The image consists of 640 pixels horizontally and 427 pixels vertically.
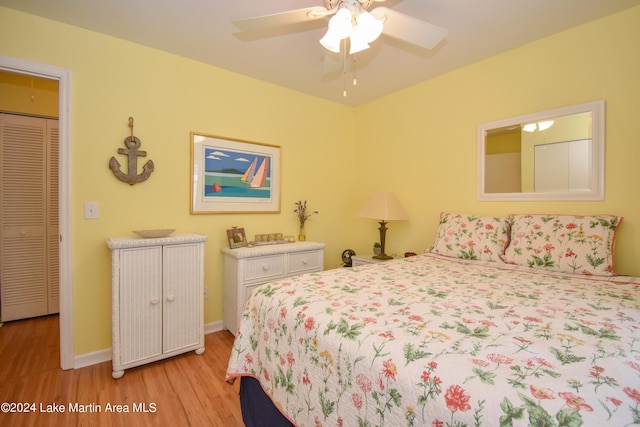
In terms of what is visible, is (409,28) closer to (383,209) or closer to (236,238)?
(383,209)

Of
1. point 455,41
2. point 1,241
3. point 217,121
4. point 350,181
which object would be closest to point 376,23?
point 455,41

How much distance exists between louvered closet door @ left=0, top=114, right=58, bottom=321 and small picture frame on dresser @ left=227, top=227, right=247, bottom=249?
1.85 meters

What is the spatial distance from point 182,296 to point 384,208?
1.91 meters

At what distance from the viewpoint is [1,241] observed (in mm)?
2689

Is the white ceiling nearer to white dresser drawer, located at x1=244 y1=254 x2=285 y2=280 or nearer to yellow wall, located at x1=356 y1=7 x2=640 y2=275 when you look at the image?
yellow wall, located at x1=356 y1=7 x2=640 y2=275

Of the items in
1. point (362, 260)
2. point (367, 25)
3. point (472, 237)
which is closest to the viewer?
point (367, 25)

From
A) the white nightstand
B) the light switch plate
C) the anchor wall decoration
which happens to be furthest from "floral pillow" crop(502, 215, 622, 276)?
the light switch plate

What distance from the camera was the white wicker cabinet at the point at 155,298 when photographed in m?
1.91

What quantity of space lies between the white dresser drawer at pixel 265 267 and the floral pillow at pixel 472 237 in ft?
4.33

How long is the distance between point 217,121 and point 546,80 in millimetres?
2647

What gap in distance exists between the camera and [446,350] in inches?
32.7

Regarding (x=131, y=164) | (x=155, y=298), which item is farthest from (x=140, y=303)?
(x=131, y=164)

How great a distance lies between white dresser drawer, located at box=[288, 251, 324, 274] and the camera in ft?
8.79

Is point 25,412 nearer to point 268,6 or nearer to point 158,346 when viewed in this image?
point 158,346
